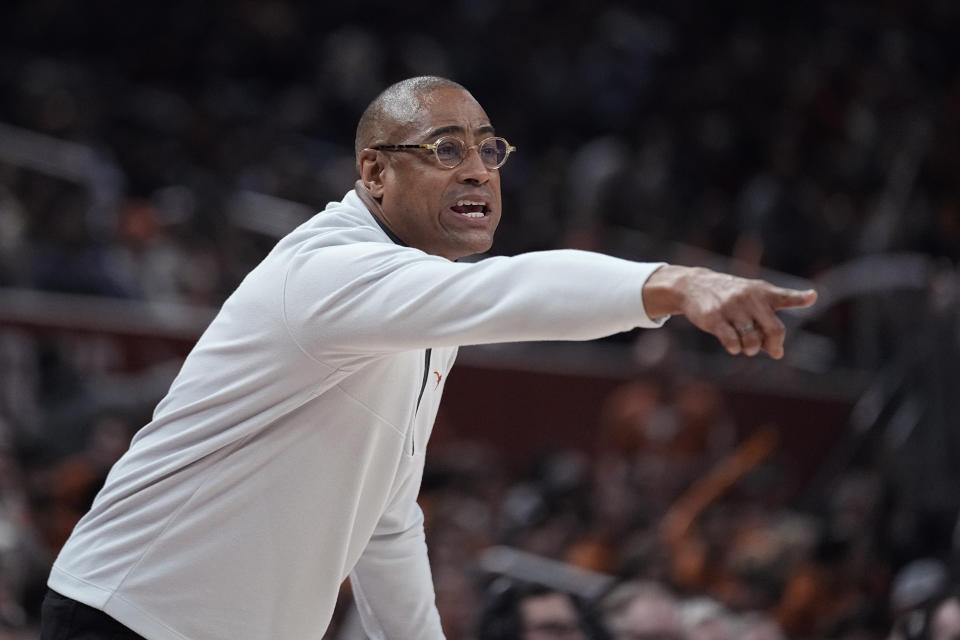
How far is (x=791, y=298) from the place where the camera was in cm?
226

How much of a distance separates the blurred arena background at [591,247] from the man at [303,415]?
209cm

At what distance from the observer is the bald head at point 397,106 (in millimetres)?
3191

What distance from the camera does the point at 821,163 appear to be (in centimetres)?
1257

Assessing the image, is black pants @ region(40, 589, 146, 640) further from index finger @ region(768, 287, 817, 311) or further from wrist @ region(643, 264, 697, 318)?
index finger @ region(768, 287, 817, 311)

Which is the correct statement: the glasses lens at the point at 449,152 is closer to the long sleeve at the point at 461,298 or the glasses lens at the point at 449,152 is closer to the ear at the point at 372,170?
the ear at the point at 372,170

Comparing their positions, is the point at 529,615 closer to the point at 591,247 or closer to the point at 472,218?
the point at 472,218

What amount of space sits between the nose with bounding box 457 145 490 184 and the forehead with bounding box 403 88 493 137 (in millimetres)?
41

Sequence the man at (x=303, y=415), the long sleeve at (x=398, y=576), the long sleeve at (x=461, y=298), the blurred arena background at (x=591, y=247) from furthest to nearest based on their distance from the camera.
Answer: the blurred arena background at (x=591, y=247), the long sleeve at (x=398, y=576), the man at (x=303, y=415), the long sleeve at (x=461, y=298)

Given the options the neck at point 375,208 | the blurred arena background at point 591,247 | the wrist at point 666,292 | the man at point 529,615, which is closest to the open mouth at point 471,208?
the neck at point 375,208

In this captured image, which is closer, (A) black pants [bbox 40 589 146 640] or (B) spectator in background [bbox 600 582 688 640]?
(A) black pants [bbox 40 589 146 640]

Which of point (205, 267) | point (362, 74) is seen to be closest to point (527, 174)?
point (362, 74)

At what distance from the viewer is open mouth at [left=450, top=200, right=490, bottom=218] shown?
3166 mm

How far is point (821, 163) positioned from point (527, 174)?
8.34ft

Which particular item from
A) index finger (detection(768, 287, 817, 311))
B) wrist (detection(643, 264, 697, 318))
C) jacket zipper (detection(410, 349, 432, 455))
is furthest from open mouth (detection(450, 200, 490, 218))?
index finger (detection(768, 287, 817, 311))
